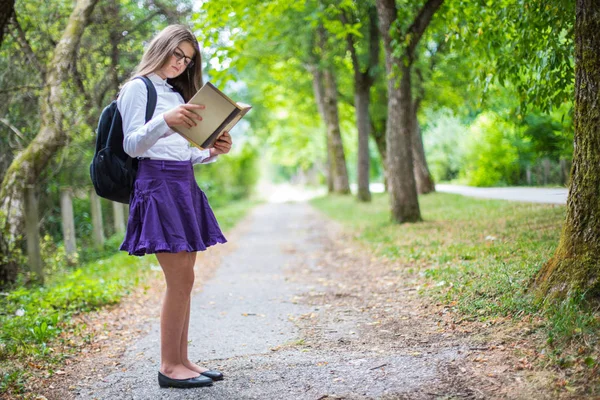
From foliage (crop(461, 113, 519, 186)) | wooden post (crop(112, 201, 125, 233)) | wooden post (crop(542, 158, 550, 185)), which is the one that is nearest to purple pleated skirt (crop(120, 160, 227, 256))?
wooden post (crop(542, 158, 550, 185))

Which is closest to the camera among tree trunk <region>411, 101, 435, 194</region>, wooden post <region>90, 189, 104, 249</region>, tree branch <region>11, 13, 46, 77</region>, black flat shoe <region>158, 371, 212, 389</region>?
black flat shoe <region>158, 371, 212, 389</region>

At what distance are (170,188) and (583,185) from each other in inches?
112

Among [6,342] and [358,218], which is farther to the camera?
[358,218]

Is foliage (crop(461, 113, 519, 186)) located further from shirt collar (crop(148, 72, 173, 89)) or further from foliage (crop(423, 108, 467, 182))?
shirt collar (crop(148, 72, 173, 89))

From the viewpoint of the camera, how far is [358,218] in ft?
47.4

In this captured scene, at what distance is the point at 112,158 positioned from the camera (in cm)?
334

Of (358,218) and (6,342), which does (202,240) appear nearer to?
(6,342)

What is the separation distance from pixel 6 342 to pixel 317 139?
36232mm

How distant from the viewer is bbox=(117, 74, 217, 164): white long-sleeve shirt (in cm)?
314

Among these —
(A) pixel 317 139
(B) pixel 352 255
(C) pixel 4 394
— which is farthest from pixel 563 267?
(A) pixel 317 139

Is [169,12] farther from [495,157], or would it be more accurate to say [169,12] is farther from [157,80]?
[495,157]

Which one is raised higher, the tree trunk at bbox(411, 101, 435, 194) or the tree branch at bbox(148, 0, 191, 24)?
the tree branch at bbox(148, 0, 191, 24)

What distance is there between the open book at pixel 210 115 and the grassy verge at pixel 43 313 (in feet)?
6.76

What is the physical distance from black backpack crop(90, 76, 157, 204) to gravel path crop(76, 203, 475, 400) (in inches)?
53.0
